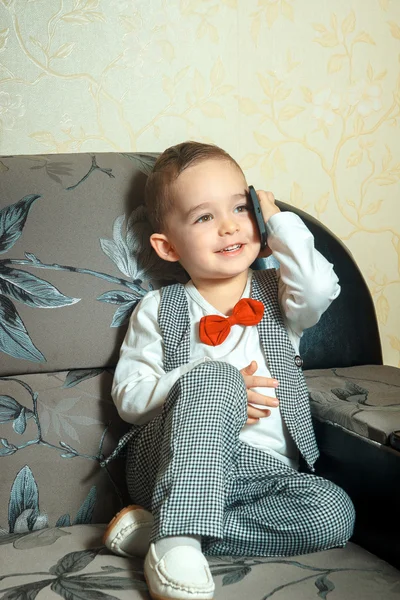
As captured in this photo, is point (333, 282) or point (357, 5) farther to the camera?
point (357, 5)

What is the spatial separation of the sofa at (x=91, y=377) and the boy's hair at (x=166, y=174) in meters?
0.03

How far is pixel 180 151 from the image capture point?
4.52 ft

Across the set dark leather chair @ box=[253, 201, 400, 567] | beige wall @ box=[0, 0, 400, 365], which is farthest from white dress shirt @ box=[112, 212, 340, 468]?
beige wall @ box=[0, 0, 400, 365]

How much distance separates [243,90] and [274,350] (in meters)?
0.72

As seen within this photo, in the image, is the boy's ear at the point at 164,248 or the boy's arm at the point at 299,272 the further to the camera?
the boy's ear at the point at 164,248

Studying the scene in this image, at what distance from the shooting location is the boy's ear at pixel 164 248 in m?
1.37

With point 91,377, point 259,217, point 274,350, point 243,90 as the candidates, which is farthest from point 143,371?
point 243,90

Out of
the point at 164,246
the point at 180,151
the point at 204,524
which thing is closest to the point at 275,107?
the point at 180,151

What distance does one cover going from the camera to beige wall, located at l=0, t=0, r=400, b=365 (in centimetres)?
161

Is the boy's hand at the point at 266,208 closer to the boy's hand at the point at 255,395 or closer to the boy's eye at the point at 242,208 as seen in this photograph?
the boy's eye at the point at 242,208

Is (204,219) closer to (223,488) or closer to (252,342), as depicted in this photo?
(252,342)

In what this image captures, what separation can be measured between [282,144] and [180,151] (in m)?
0.47

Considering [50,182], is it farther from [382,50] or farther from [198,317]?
[382,50]

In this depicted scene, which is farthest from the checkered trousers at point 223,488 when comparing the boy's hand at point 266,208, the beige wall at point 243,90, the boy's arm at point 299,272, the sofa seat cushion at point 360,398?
the beige wall at point 243,90
